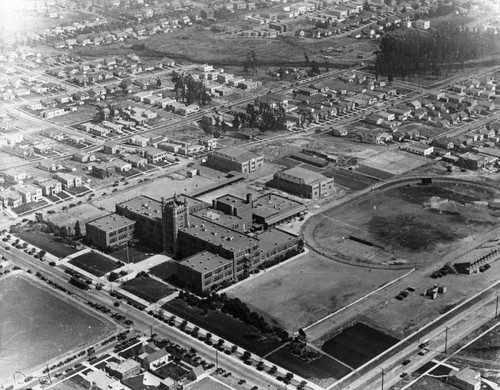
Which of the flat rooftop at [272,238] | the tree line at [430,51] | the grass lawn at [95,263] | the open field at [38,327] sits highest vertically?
the tree line at [430,51]

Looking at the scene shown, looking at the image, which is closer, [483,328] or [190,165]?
[483,328]

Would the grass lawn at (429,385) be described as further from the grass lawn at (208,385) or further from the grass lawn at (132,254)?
the grass lawn at (132,254)

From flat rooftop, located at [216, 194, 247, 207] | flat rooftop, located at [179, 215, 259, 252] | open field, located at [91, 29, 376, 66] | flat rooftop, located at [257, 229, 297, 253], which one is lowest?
flat rooftop, located at [257, 229, 297, 253]

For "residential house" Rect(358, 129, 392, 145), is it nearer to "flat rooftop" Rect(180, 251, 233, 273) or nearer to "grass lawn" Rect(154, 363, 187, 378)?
"flat rooftop" Rect(180, 251, 233, 273)

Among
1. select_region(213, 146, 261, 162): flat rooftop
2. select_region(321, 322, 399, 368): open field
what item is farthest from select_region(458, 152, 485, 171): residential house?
select_region(321, 322, 399, 368): open field

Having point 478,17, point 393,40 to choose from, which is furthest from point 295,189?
point 478,17

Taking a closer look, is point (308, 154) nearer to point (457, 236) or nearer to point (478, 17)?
point (457, 236)

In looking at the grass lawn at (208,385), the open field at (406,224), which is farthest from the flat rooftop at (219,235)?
the grass lawn at (208,385)
